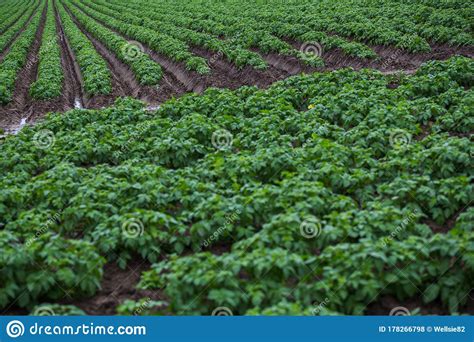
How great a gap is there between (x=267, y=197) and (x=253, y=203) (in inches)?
9.8

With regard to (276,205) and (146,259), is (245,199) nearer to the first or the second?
(276,205)

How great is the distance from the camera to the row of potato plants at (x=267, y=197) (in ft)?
18.9

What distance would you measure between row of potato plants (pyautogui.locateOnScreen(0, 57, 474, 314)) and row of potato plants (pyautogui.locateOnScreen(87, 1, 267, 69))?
19.5 feet

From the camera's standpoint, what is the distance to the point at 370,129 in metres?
9.82

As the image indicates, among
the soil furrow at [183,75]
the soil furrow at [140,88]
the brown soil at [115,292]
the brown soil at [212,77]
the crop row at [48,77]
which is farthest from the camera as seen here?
the soil furrow at [183,75]

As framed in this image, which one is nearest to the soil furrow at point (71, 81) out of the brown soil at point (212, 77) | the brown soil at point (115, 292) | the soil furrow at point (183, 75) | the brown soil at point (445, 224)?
the brown soil at point (212, 77)

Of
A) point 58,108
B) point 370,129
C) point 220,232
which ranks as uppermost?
point 58,108

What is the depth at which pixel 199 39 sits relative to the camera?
2347 cm

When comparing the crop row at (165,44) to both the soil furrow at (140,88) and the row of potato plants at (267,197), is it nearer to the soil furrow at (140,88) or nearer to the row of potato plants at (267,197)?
the soil furrow at (140,88)

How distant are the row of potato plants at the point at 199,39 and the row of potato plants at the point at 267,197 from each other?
19.5 feet

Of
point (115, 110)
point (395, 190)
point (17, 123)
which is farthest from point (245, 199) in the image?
point (17, 123)

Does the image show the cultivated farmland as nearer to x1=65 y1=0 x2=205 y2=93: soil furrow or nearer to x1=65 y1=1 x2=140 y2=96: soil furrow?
x1=65 y1=1 x2=140 y2=96: soil furrow

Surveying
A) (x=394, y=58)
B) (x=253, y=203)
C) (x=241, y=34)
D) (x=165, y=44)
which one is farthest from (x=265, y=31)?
(x=253, y=203)

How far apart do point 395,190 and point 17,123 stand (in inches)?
498
